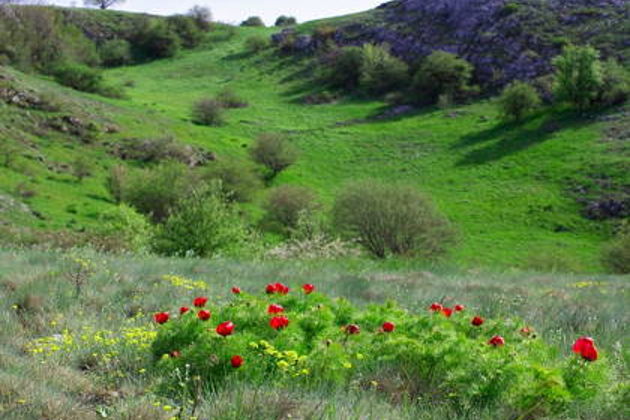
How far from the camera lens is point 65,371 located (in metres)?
4.80

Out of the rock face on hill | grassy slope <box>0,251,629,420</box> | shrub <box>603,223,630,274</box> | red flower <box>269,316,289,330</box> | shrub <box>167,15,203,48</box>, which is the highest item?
shrub <box>167,15,203,48</box>

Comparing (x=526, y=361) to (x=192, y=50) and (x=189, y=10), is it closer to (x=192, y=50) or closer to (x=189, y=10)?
(x=192, y=50)

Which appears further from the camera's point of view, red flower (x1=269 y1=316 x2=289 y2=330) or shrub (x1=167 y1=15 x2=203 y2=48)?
shrub (x1=167 y1=15 x2=203 y2=48)

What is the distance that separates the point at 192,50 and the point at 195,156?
70.1 meters

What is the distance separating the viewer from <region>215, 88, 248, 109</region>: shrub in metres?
85.2

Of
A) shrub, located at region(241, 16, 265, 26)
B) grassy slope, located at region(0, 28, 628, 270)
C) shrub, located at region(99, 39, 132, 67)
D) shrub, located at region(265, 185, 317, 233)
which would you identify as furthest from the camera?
shrub, located at region(241, 16, 265, 26)

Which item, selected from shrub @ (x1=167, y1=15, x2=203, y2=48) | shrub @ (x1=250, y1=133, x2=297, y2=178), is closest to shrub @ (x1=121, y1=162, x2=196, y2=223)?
shrub @ (x1=250, y1=133, x2=297, y2=178)

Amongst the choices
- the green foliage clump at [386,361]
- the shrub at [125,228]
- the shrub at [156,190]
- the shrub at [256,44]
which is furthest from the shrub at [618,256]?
the shrub at [256,44]

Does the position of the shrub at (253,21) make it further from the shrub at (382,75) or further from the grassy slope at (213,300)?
the grassy slope at (213,300)

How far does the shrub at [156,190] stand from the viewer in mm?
46250

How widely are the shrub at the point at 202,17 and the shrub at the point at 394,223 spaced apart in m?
105

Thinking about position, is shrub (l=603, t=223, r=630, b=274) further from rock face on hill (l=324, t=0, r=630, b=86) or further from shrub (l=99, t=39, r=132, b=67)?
shrub (l=99, t=39, r=132, b=67)

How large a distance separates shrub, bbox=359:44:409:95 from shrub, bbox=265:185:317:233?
148ft

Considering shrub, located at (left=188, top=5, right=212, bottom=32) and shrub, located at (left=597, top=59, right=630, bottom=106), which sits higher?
shrub, located at (left=188, top=5, right=212, bottom=32)
